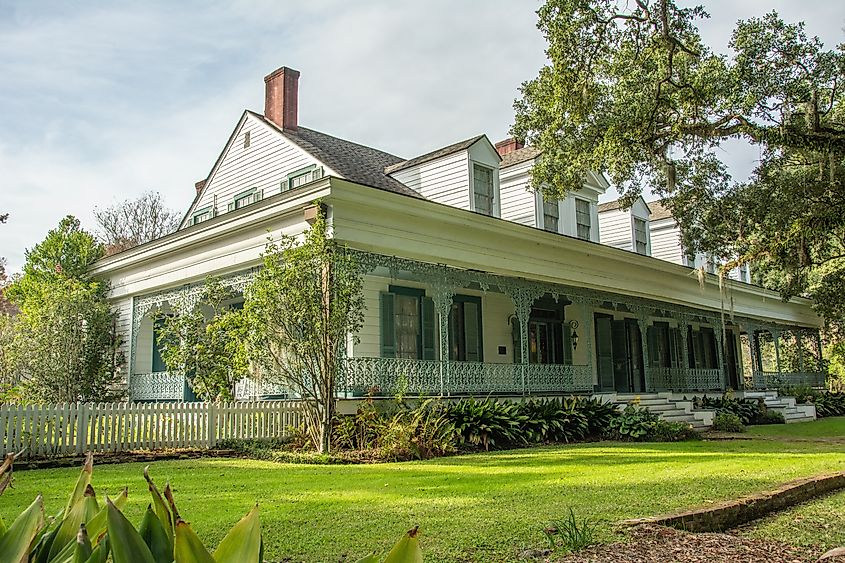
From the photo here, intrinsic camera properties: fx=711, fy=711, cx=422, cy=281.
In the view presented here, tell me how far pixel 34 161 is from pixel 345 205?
739 centimetres

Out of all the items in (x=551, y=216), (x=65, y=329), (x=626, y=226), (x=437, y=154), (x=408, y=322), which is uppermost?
(x=437, y=154)

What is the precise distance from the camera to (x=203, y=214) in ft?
72.8

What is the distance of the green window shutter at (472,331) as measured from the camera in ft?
58.9

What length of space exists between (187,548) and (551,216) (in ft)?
64.2

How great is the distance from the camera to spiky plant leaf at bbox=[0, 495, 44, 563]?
5.14 feet

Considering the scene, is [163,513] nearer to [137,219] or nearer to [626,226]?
[626,226]

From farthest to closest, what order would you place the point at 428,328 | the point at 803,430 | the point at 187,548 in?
the point at 803,430, the point at 428,328, the point at 187,548

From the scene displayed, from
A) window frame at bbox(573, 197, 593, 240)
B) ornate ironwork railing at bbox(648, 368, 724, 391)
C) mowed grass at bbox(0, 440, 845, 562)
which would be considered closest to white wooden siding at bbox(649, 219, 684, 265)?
ornate ironwork railing at bbox(648, 368, 724, 391)

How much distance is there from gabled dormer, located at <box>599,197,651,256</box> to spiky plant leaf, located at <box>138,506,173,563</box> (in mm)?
24319

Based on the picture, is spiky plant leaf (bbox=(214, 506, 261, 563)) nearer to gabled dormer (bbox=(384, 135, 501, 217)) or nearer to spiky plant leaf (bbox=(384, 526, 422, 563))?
spiky plant leaf (bbox=(384, 526, 422, 563))

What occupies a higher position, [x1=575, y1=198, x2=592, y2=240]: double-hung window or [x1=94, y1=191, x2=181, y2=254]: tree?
[x1=94, y1=191, x2=181, y2=254]: tree

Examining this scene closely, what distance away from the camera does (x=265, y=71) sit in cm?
2033

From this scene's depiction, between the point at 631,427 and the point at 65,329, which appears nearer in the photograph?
the point at 631,427

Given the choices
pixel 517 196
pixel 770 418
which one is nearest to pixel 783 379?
pixel 770 418
